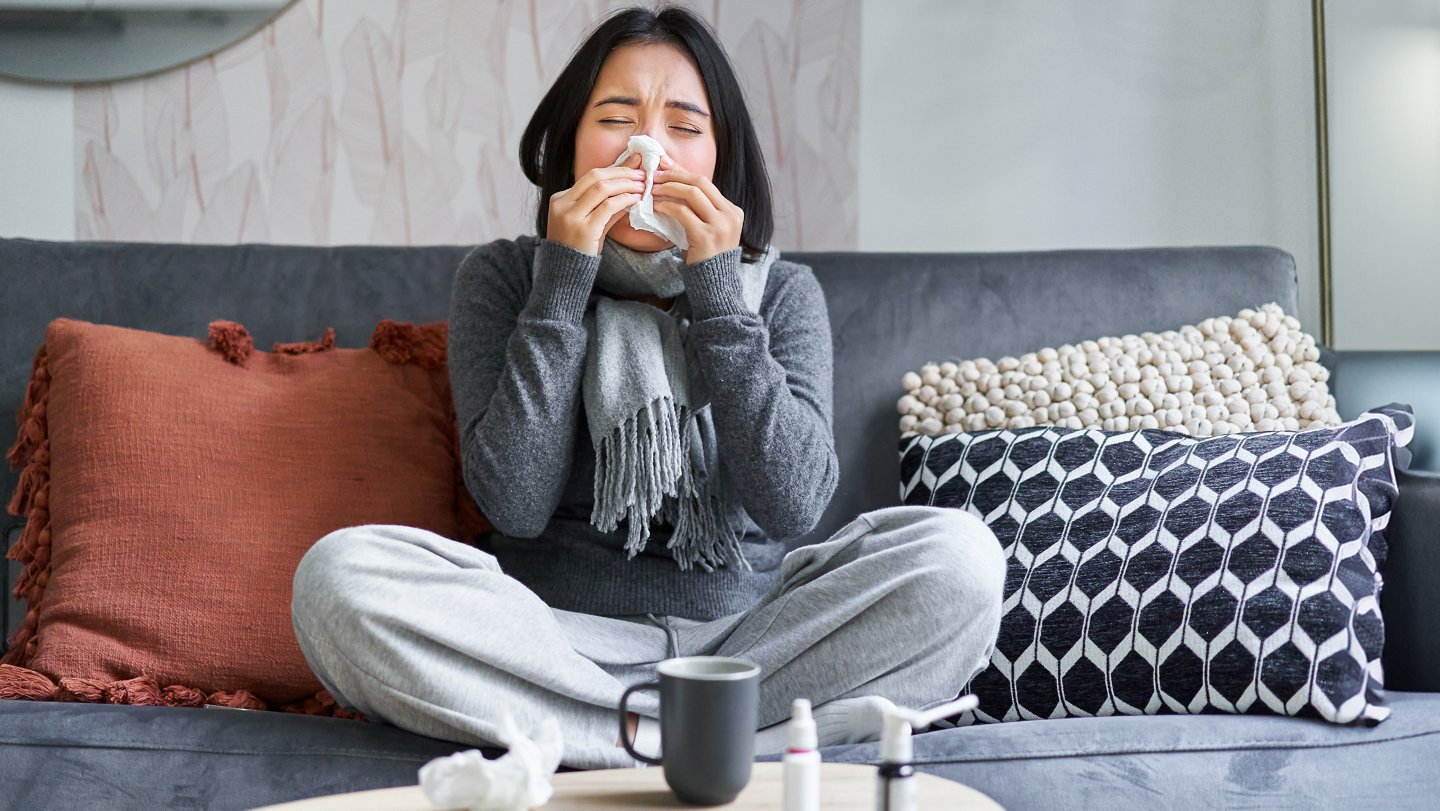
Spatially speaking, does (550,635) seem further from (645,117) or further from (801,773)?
(645,117)

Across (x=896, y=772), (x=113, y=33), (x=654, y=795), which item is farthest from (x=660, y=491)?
(x=113, y=33)

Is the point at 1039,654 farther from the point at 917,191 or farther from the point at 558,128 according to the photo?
the point at 917,191

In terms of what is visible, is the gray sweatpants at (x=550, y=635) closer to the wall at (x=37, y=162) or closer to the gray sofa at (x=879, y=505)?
the gray sofa at (x=879, y=505)

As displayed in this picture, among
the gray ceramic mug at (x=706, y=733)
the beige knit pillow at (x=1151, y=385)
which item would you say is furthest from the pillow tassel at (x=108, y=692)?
the beige knit pillow at (x=1151, y=385)

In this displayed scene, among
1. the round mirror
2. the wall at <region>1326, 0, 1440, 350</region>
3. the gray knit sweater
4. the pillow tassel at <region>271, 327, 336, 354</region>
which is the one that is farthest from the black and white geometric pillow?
the round mirror

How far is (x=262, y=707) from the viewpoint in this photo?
1.37 meters

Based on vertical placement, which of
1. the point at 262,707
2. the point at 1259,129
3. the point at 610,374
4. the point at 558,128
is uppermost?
the point at 1259,129

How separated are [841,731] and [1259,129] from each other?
1518 millimetres

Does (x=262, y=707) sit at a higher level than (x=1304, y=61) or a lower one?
lower

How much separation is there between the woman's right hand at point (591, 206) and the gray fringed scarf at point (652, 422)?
0.09 meters

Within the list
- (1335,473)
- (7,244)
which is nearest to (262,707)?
(7,244)

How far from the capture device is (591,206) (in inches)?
54.4

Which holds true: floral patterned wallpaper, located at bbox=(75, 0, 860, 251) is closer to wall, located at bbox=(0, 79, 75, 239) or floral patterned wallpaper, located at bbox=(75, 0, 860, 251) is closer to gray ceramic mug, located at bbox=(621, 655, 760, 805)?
wall, located at bbox=(0, 79, 75, 239)

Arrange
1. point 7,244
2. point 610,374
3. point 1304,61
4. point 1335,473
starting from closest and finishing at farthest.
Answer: point 1335,473
point 610,374
point 7,244
point 1304,61
